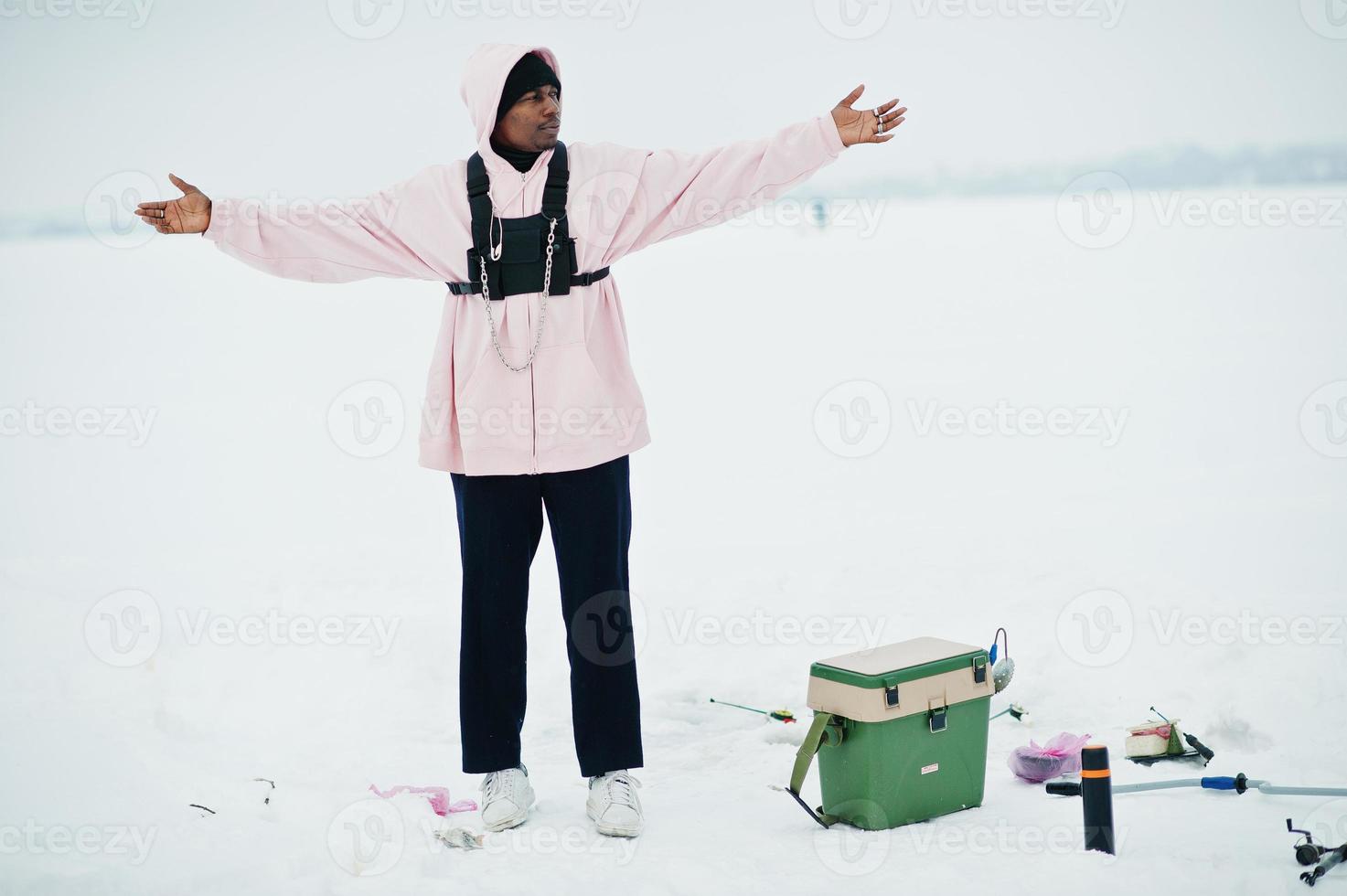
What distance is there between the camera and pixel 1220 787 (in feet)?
7.06

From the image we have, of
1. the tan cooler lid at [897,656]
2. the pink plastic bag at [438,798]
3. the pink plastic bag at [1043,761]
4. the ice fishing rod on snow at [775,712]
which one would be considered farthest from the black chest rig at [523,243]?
the pink plastic bag at [1043,761]

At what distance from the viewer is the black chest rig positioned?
7.07ft

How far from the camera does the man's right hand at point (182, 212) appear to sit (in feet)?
7.05

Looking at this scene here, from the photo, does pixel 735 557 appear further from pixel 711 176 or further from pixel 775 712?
pixel 711 176

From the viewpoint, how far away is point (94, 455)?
5.29 meters

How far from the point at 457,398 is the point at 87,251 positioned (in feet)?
22.4

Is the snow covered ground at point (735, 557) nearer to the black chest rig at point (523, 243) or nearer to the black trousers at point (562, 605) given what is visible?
the black trousers at point (562, 605)

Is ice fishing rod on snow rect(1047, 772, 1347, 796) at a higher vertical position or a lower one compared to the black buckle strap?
lower

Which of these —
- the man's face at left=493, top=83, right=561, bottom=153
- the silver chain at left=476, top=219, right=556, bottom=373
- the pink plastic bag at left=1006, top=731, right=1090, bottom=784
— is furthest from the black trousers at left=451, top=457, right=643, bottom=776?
the pink plastic bag at left=1006, top=731, right=1090, bottom=784

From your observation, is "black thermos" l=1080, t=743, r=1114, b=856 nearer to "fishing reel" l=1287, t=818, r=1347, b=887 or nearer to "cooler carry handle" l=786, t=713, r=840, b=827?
"fishing reel" l=1287, t=818, r=1347, b=887

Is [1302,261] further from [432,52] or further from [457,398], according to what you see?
[457,398]

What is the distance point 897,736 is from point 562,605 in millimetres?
652

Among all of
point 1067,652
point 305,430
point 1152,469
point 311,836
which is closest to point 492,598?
point 311,836

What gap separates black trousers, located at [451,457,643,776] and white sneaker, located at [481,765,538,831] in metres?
0.02
